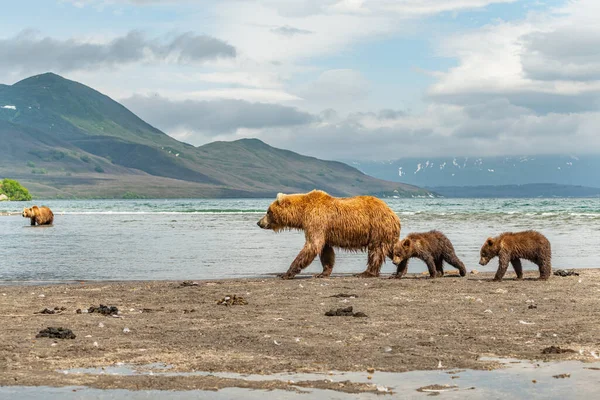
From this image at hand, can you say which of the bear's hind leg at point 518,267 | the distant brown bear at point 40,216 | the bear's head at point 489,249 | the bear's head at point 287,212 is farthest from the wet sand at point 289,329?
the distant brown bear at point 40,216

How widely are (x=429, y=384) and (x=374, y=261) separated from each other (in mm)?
11313

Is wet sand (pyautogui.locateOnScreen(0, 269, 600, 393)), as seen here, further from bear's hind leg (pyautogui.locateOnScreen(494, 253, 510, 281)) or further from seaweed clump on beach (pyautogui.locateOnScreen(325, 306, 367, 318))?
bear's hind leg (pyautogui.locateOnScreen(494, 253, 510, 281))

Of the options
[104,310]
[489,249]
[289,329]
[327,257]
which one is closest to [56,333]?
[104,310]

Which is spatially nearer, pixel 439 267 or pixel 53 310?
pixel 53 310

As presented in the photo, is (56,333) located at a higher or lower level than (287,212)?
A: lower

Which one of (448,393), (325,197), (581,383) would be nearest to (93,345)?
(448,393)

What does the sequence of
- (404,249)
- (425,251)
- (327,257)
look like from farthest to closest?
1. (327,257)
2. (425,251)
3. (404,249)

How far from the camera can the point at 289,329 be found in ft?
36.4

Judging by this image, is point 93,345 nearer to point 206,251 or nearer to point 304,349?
point 304,349

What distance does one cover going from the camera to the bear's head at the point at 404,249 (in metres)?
18.6

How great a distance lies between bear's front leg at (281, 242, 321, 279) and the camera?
1870 cm

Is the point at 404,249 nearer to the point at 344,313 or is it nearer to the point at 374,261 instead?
the point at 374,261

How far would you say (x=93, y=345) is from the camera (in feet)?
32.5

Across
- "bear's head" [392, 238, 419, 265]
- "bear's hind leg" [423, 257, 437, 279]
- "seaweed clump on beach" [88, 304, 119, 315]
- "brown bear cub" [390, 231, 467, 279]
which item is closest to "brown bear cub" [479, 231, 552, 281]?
"brown bear cub" [390, 231, 467, 279]
